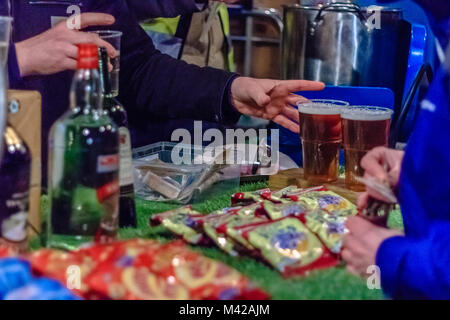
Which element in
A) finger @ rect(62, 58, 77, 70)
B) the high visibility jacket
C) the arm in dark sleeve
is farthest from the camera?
the high visibility jacket

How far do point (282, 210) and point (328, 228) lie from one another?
0.35 feet

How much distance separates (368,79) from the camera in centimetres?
289

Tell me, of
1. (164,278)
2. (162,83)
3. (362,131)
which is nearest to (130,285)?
(164,278)

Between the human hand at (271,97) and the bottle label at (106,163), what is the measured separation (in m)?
0.86

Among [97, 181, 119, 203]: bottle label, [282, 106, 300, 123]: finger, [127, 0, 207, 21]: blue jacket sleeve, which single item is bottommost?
[97, 181, 119, 203]: bottle label

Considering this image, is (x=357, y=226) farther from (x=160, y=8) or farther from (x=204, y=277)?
(x=160, y=8)

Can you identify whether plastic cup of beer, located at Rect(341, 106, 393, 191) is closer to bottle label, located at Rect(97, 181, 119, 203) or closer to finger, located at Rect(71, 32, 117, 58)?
finger, located at Rect(71, 32, 117, 58)

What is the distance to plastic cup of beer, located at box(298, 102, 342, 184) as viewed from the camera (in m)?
1.79

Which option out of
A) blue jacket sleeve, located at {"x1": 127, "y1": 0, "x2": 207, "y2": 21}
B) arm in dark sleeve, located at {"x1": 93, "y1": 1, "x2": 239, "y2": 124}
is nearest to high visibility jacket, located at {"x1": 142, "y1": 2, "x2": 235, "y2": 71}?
blue jacket sleeve, located at {"x1": 127, "y1": 0, "x2": 207, "y2": 21}

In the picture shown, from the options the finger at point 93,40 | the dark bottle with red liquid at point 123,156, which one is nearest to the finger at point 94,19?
the finger at point 93,40

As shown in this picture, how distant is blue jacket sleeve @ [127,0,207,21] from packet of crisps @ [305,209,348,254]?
1.67 meters

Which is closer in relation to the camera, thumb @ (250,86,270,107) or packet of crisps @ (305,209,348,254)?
packet of crisps @ (305,209,348,254)

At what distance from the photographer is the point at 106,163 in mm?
1166

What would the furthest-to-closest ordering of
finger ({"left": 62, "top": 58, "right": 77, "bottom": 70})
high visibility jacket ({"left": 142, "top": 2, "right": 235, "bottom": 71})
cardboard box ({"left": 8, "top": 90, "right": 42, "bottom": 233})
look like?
1. high visibility jacket ({"left": 142, "top": 2, "right": 235, "bottom": 71})
2. finger ({"left": 62, "top": 58, "right": 77, "bottom": 70})
3. cardboard box ({"left": 8, "top": 90, "right": 42, "bottom": 233})
